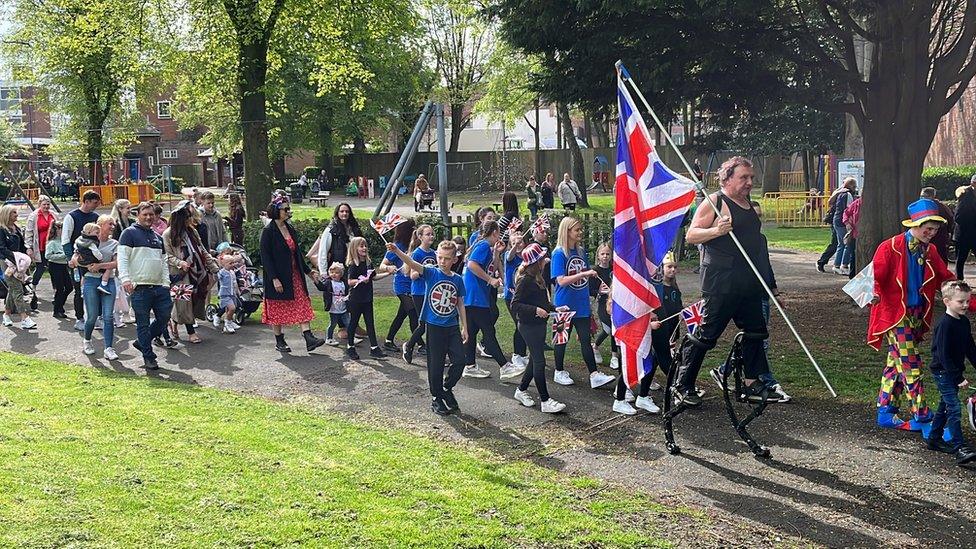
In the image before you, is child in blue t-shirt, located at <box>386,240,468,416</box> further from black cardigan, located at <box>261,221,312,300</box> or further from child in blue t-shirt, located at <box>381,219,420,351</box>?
black cardigan, located at <box>261,221,312,300</box>

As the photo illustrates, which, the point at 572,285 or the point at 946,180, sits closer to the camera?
the point at 572,285

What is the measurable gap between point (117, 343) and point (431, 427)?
5.89 meters

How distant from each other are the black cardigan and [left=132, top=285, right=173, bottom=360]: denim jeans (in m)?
1.19

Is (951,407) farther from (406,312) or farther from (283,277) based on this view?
(283,277)

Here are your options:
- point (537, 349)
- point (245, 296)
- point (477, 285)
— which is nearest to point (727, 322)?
point (537, 349)

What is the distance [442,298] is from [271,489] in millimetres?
2917

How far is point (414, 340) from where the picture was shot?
11.4 m

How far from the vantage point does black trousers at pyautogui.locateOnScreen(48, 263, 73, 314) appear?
46.2 feet

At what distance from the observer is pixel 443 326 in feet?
29.6

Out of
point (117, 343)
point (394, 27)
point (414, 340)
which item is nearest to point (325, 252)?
point (414, 340)

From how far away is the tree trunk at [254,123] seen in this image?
22734 millimetres

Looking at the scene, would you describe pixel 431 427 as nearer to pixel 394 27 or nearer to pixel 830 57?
pixel 830 57

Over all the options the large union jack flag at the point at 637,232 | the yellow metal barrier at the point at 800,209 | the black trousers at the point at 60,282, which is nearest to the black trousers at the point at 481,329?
the large union jack flag at the point at 637,232

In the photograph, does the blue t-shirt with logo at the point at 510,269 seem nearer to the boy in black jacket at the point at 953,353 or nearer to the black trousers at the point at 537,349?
the black trousers at the point at 537,349
